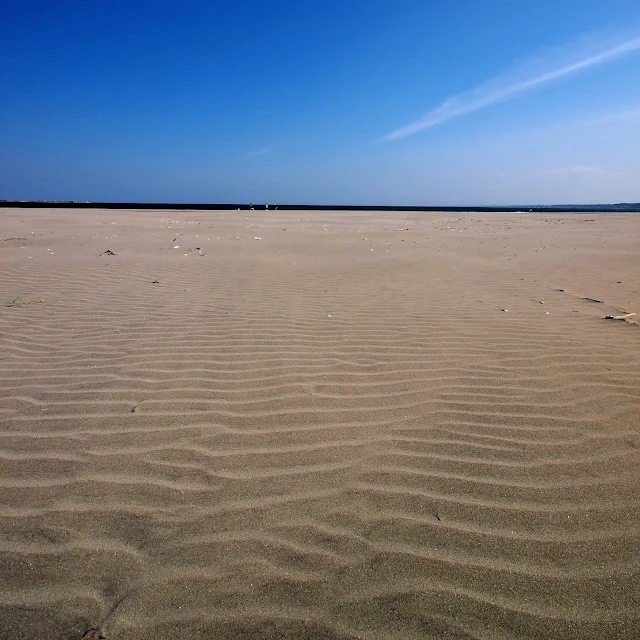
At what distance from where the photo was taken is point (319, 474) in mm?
2395

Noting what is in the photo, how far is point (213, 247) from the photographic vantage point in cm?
1187

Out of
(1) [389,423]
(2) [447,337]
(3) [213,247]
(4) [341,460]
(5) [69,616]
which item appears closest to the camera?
(5) [69,616]

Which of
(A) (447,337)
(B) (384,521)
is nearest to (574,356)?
(A) (447,337)

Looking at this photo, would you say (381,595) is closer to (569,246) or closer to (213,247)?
(213,247)

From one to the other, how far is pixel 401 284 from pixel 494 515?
17.7 ft

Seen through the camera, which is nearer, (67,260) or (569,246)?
(67,260)

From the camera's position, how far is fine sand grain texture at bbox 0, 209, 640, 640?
165 centimetres

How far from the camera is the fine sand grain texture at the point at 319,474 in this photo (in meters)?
1.65

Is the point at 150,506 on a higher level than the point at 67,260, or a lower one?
lower

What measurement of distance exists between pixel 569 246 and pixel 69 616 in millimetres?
14073

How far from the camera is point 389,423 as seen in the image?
2.90m

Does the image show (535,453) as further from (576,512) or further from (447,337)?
(447,337)

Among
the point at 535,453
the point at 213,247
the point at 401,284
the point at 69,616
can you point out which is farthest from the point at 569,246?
the point at 69,616

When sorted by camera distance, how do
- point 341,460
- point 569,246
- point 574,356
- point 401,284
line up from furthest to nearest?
point 569,246 → point 401,284 → point 574,356 → point 341,460
